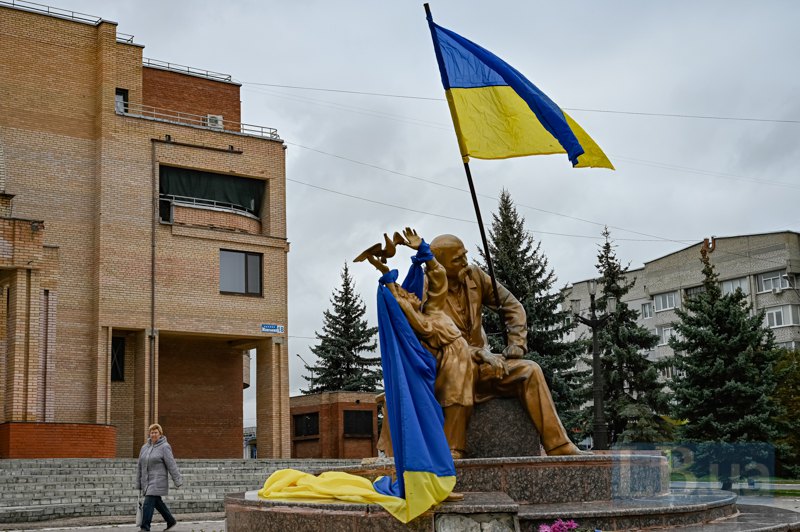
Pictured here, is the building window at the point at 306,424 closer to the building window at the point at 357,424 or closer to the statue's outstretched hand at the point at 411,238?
the building window at the point at 357,424

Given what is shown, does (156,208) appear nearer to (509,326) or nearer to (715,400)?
(715,400)

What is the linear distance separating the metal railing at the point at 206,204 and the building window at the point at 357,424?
28.4ft

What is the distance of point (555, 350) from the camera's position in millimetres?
31094

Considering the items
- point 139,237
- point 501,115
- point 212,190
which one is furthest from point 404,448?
point 212,190

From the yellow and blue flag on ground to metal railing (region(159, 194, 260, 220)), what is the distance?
2737 centimetres

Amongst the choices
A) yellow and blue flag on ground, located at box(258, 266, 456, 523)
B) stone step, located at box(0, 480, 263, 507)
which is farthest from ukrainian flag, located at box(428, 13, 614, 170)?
stone step, located at box(0, 480, 263, 507)

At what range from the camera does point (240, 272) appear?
34.3 metres

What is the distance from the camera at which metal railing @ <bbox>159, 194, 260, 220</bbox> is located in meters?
33.8

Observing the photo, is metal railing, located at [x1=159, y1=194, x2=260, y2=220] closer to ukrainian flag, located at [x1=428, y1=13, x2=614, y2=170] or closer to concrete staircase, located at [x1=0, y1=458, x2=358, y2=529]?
concrete staircase, located at [x1=0, y1=458, x2=358, y2=529]

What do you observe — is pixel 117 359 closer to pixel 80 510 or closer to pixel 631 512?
pixel 80 510

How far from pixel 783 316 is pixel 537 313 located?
97.9 feet

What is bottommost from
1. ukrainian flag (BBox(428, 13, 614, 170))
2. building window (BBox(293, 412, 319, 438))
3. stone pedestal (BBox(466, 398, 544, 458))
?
building window (BBox(293, 412, 319, 438))

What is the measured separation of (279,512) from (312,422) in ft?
104

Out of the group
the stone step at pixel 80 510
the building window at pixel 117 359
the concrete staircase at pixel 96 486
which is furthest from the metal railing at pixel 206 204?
the stone step at pixel 80 510
